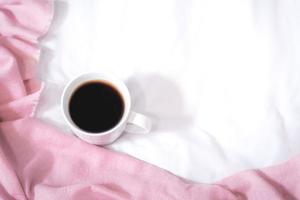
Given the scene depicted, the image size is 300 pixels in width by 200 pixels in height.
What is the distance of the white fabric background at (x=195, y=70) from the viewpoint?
49 cm

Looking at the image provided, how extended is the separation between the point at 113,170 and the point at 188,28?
0.20 metres

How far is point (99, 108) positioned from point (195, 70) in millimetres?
133

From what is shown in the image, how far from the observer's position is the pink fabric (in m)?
0.45

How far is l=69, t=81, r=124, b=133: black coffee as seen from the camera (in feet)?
1.49

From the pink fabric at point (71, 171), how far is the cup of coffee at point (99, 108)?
3 centimetres

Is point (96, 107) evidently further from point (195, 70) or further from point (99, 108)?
point (195, 70)

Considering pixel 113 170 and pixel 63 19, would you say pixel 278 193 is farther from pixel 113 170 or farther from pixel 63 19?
pixel 63 19

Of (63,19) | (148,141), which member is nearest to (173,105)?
(148,141)

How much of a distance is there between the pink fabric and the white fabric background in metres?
0.02

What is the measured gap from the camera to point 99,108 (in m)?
0.46

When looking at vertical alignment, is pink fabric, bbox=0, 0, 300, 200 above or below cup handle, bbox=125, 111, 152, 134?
below

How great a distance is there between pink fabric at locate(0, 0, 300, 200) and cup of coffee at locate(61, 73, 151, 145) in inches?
1.2

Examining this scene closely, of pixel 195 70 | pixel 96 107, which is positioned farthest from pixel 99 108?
pixel 195 70

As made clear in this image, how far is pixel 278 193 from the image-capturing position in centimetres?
45
